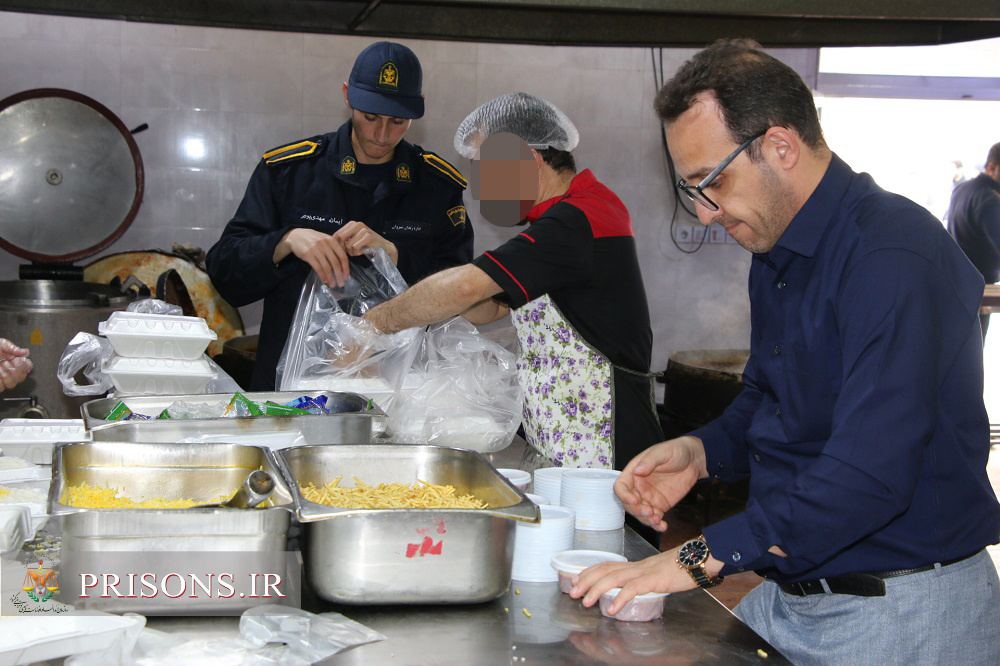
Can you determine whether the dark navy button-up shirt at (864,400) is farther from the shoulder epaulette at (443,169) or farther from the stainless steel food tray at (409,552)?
the shoulder epaulette at (443,169)

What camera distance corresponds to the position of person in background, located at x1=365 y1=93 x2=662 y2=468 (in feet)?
7.88

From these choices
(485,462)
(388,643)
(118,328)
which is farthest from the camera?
(118,328)

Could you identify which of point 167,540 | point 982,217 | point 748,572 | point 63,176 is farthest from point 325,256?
point 982,217

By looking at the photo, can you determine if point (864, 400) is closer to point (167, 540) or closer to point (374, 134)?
point (167, 540)

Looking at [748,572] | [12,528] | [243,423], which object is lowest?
[748,572]

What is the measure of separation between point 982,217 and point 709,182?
567cm

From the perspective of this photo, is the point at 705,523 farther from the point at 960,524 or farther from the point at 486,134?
the point at 960,524

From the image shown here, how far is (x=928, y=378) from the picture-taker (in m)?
1.22

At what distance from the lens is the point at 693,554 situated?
4.34 feet

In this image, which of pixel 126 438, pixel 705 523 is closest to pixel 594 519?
pixel 126 438

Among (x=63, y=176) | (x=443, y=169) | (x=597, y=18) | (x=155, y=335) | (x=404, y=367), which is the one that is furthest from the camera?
(x=63, y=176)

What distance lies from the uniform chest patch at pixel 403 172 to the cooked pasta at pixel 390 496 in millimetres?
1544

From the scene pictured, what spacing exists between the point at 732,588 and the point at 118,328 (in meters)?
2.87

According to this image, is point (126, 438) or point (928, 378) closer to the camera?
point (928, 378)
